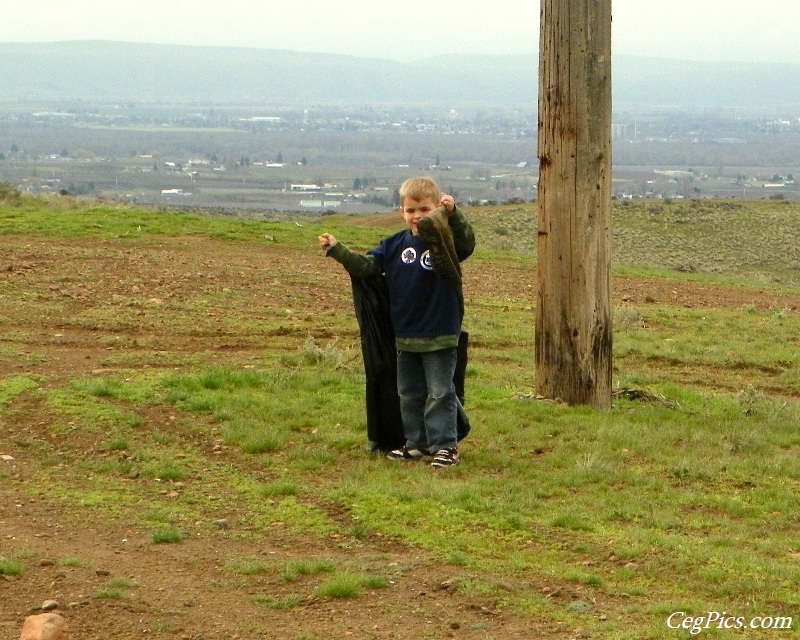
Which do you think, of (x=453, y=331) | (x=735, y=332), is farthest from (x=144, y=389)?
(x=735, y=332)

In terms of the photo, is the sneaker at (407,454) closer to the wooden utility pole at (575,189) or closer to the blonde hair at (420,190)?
the blonde hair at (420,190)

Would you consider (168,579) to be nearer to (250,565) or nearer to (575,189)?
(250,565)

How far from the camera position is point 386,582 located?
203 inches

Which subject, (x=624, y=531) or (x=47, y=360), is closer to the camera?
(x=624, y=531)

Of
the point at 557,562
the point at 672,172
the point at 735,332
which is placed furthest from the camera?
the point at 672,172

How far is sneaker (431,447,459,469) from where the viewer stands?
23.4ft

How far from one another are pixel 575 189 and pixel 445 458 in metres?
2.16

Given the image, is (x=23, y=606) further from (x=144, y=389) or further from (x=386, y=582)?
(x=144, y=389)

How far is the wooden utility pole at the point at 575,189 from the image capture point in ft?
26.6

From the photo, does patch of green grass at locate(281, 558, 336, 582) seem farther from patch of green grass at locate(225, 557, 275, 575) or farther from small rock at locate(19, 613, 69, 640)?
small rock at locate(19, 613, 69, 640)

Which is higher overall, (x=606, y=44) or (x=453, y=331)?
(x=606, y=44)

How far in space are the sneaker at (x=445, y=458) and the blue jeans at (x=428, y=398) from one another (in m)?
0.03

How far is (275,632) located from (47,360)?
5.85 m

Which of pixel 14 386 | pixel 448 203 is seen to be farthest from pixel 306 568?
pixel 14 386
